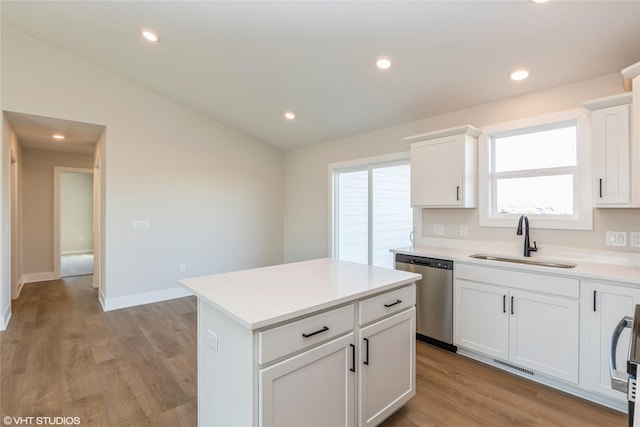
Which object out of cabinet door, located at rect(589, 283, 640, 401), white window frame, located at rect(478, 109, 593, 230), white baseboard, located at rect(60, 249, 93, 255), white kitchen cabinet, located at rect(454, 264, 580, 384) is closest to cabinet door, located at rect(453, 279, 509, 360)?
white kitchen cabinet, located at rect(454, 264, 580, 384)

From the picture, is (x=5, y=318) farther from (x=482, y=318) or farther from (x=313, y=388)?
(x=482, y=318)

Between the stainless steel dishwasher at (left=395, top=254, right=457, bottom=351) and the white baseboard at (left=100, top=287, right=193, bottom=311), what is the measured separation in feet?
11.2

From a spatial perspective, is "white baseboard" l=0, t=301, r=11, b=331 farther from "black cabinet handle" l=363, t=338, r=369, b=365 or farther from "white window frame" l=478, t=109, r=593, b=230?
"white window frame" l=478, t=109, r=593, b=230

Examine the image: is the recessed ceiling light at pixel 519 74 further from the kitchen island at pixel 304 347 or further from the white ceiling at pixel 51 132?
the white ceiling at pixel 51 132

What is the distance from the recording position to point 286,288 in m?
1.67

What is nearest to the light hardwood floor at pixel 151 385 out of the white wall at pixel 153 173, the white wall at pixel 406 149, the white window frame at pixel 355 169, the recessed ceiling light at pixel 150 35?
the white wall at pixel 153 173

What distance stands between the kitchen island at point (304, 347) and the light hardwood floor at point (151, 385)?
46cm

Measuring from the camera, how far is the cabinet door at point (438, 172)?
3.04 metres

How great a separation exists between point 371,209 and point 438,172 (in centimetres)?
134

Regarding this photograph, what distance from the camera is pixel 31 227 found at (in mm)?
5461

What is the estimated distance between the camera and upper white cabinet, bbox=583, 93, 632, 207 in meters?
2.13

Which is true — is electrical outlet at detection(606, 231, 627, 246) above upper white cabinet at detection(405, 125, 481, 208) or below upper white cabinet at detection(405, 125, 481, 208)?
below

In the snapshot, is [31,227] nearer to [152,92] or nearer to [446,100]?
[152,92]

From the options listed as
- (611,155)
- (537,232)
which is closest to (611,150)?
(611,155)
